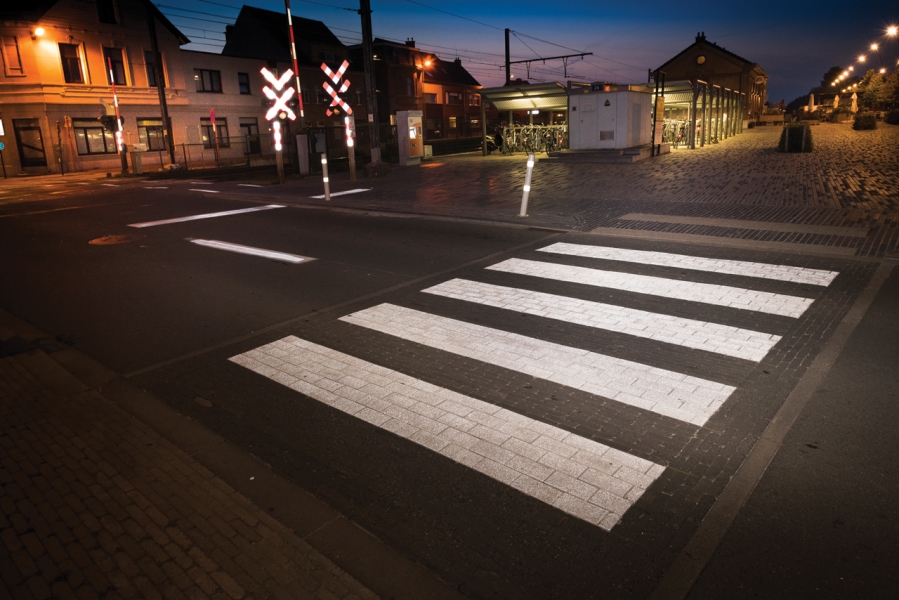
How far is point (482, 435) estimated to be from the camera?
4.08m

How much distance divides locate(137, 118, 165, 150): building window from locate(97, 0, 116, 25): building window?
590cm

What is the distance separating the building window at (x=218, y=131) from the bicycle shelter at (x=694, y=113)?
29541 mm

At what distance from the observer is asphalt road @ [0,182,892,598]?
10.5 ft

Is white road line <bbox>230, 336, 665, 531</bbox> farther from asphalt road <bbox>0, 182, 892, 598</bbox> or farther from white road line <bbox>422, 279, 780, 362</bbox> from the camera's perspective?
white road line <bbox>422, 279, 780, 362</bbox>

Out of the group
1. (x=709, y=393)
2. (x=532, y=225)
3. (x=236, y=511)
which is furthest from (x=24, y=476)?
(x=532, y=225)

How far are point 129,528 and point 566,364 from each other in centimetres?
351

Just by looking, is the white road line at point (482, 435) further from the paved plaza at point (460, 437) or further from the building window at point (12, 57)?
the building window at point (12, 57)

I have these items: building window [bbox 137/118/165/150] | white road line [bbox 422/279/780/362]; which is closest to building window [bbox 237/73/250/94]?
building window [bbox 137/118/165/150]

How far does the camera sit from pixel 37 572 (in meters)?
2.91

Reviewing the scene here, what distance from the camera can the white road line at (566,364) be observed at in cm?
448

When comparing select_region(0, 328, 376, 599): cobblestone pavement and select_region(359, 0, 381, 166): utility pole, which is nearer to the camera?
select_region(0, 328, 376, 599): cobblestone pavement

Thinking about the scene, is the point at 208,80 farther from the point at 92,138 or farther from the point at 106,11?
the point at 92,138

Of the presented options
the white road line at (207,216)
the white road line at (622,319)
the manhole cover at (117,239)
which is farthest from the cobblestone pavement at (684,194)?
the manhole cover at (117,239)

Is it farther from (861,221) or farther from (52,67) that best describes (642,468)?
(52,67)
